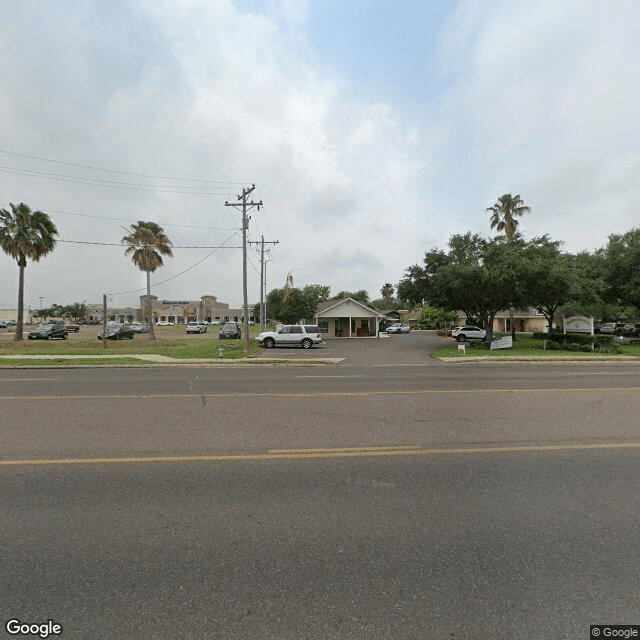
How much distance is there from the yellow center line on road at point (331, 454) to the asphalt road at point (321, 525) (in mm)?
41

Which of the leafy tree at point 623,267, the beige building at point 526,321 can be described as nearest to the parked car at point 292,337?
the leafy tree at point 623,267

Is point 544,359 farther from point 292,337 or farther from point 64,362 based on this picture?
point 64,362

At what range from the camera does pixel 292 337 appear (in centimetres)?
2936

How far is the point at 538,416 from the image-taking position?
746cm

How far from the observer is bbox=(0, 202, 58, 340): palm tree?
27484 mm

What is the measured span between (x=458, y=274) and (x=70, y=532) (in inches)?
→ 1013

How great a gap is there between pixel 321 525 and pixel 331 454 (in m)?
1.84

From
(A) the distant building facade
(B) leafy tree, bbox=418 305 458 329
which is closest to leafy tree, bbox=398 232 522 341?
(B) leafy tree, bbox=418 305 458 329

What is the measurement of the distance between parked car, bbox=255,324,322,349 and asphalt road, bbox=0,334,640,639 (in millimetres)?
21814

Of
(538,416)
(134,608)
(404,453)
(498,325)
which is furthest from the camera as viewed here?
(498,325)

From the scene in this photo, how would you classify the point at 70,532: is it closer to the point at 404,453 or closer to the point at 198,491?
the point at 198,491

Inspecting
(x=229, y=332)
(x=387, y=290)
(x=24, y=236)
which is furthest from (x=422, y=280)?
(x=387, y=290)

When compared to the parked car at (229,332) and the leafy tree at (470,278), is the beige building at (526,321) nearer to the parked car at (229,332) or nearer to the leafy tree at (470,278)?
the leafy tree at (470,278)

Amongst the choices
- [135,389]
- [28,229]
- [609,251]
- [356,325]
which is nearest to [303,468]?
[135,389]
